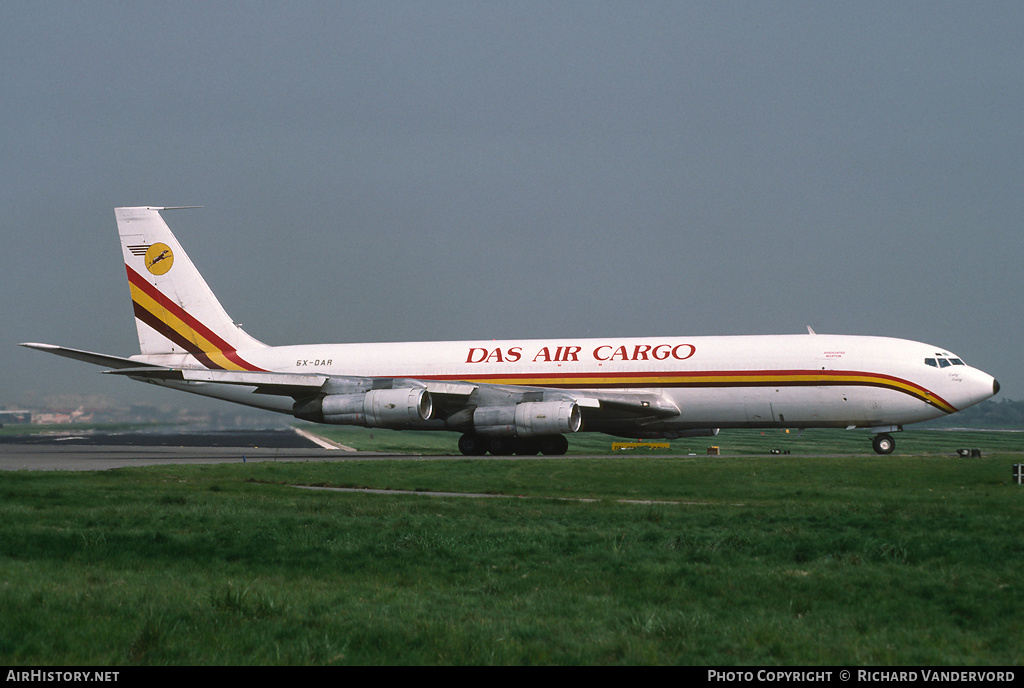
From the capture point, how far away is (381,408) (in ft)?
119

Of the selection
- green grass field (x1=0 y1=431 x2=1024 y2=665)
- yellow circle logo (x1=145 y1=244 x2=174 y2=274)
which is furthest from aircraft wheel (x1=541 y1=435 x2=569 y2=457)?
yellow circle logo (x1=145 y1=244 x2=174 y2=274)

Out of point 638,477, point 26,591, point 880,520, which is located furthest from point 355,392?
point 26,591

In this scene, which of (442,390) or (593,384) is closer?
(442,390)

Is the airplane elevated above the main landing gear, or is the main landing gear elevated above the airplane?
the airplane

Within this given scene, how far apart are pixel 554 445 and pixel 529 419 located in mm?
3999

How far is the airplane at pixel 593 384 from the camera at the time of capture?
34.8 m

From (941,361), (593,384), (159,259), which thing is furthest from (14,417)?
(941,361)

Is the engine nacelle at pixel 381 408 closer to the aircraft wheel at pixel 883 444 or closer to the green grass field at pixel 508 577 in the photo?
the green grass field at pixel 508 577

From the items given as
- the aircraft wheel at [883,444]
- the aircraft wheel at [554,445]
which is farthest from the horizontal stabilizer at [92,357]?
the aircraft wheel at [883,444]

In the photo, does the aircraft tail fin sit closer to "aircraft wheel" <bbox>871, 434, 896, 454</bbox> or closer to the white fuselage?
the white fuselage

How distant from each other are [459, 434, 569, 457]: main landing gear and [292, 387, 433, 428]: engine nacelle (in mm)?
2642

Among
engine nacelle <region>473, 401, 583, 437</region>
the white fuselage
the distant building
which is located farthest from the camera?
the distant building

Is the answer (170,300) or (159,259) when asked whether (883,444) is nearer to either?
(170,300)

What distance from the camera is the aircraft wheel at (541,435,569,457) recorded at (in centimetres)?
3838
